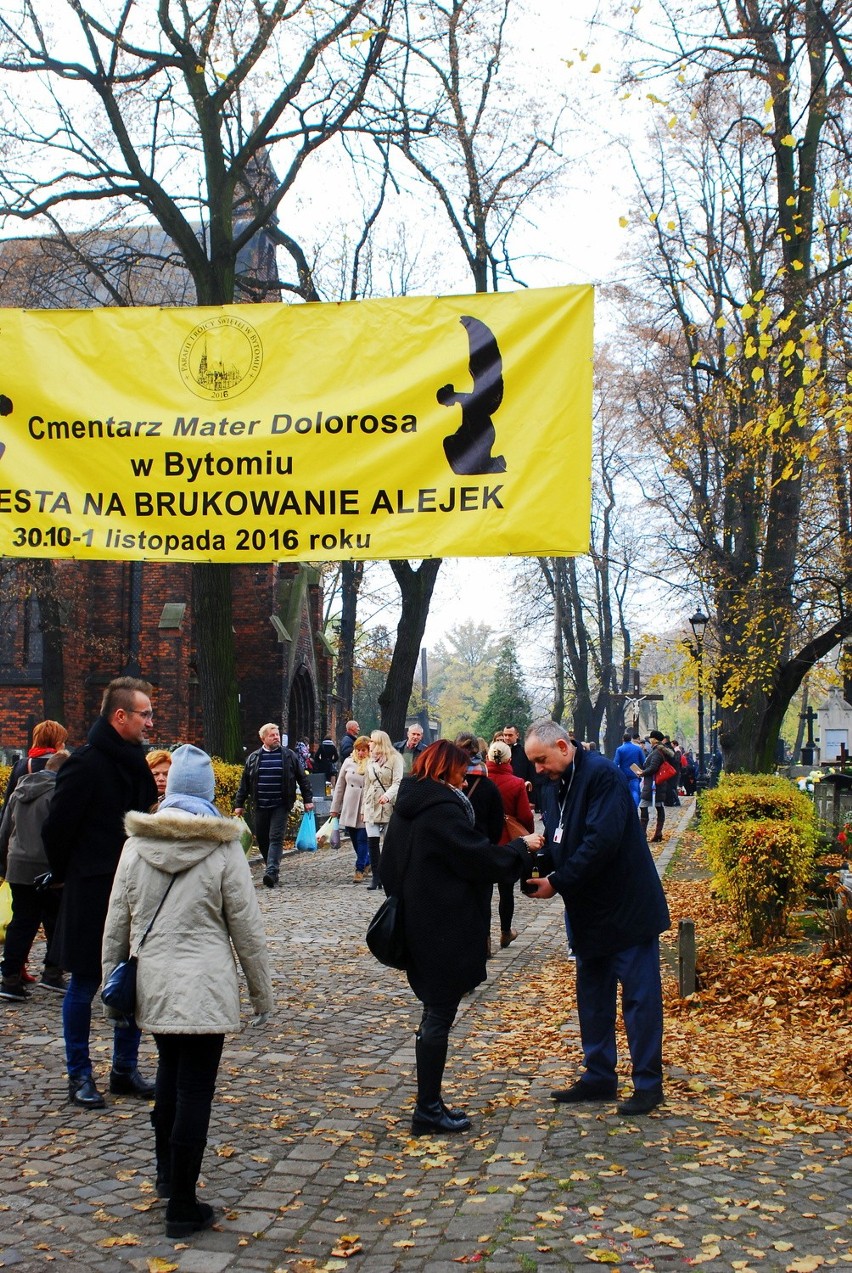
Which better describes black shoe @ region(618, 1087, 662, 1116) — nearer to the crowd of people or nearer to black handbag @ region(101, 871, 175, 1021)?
the crowd of people

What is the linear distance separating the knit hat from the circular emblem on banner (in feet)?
4.60

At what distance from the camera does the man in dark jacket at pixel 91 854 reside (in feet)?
21.3

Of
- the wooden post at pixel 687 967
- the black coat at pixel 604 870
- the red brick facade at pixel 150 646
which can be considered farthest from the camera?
the red brick facade at pixel 150 646

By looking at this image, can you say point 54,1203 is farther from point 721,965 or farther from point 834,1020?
point 721,965

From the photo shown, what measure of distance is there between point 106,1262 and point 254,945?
45.6 inches

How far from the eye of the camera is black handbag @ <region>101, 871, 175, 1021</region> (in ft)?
16.2

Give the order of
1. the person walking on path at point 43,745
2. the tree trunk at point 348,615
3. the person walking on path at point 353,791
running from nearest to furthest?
the person walking on path at point 43,745 < the person walking on path at point 353,791 < the tree trunk at point 348,615

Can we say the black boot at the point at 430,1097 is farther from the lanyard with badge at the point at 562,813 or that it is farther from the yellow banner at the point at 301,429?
the yellow banner at the point at 301,429

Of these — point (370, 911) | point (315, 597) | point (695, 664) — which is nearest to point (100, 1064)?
point (370, 911)

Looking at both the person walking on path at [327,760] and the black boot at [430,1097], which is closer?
the black boot at [430,1097]

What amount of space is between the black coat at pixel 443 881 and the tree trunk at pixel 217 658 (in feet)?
42.1

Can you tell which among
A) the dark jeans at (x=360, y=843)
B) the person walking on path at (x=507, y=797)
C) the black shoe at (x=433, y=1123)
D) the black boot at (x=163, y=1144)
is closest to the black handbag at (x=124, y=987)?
the black boot at (x=163, y=1144)

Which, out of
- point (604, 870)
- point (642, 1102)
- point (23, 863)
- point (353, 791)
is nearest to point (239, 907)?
point (604, 870)

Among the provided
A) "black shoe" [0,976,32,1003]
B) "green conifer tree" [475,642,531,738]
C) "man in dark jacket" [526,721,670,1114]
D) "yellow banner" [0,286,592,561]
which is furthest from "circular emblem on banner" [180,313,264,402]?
"green conifer tree" [475,642,531,738]
